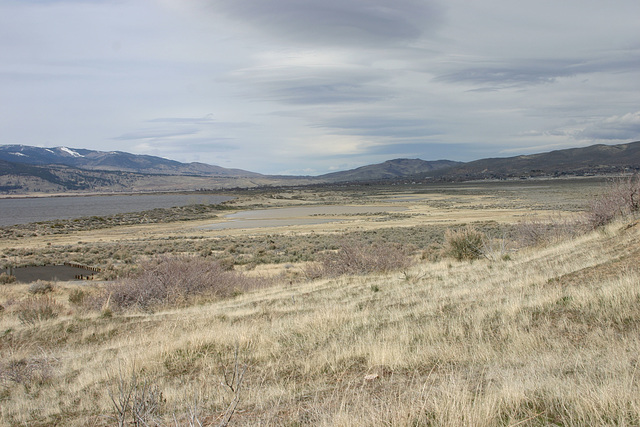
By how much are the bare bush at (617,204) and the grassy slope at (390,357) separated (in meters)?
8.12

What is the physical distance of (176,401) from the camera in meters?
5.18

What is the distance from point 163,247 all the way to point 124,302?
24.1m

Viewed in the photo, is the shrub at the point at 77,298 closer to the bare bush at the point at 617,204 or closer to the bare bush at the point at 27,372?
the bare bush at the point at 27,372

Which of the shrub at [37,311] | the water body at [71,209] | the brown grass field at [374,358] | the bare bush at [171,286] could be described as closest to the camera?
the brown grass field at [374,358]

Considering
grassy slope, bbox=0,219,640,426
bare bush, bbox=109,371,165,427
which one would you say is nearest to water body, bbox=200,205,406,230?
grassy slope, bbox=0,219,640,426

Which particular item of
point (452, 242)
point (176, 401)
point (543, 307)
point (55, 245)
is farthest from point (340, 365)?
point (55, 245)

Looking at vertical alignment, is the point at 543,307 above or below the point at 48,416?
above

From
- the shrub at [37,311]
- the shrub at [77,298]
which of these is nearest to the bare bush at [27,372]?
the shrub at [37,311]

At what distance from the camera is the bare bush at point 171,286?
52.2 ft

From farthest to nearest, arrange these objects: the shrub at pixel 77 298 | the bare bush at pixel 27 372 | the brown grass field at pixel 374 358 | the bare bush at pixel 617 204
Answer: the bare bush at pixel 617 204 < the shrub at pixel 77 298 < the bare bush at pixel 27 372 < the brown grass field at pixel 374 358

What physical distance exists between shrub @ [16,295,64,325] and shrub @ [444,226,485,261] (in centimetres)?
1620

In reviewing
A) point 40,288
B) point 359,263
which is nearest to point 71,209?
point 40,288

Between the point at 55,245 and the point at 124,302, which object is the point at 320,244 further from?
the point at 55,245

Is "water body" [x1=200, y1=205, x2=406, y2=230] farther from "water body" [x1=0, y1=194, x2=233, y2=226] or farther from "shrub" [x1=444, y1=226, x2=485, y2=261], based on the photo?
"shrub" [x1=444, y1=226, x2=485, y2=261]
